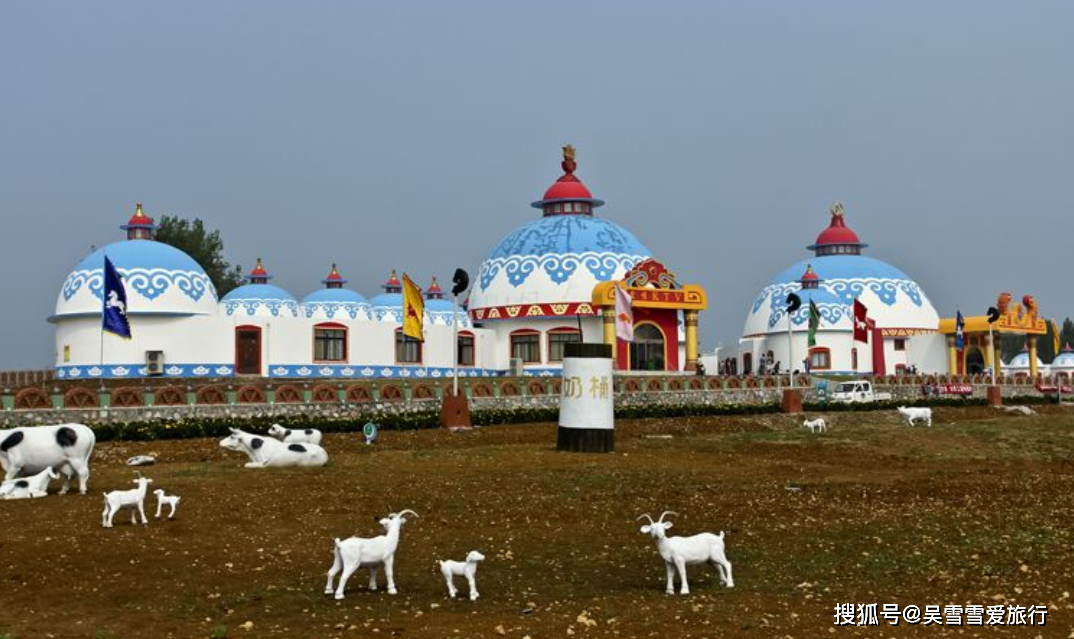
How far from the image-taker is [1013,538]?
56.8 feet

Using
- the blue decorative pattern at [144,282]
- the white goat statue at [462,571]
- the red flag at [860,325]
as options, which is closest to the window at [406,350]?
the blue decorative pattern at [144,282]

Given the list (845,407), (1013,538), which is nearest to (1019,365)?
(845,407)

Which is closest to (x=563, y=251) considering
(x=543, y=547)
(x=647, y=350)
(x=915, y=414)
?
(x=647, y=350)

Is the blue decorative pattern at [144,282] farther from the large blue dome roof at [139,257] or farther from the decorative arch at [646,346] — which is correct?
the decorative arch at [646,346]

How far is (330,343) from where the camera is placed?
59406 mm

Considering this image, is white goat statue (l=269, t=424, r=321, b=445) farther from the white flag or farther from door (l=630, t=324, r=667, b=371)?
door (l=630, t=324, r=667, b=371)

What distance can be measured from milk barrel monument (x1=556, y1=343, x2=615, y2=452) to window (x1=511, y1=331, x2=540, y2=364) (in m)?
33.9

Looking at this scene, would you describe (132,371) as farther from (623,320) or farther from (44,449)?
(44,449)

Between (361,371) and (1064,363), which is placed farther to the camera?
(1064,363)

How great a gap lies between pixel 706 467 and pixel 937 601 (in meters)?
13.8

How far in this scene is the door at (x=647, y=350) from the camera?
63156 mm

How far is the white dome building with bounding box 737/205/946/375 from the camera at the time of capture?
7600cm

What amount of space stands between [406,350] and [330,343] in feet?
15.6

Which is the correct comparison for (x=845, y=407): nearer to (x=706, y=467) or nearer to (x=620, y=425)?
(x=620, y=425)
